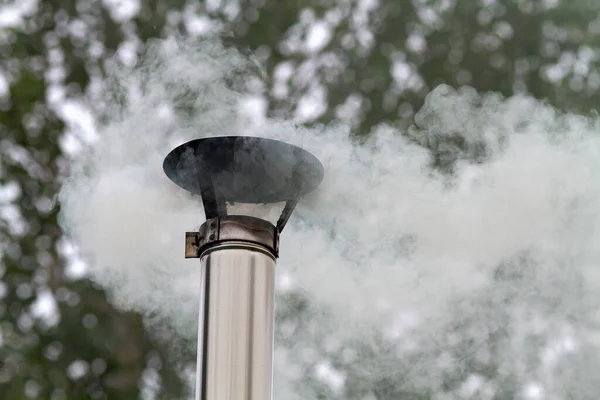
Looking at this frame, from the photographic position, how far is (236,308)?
1371 millimetres

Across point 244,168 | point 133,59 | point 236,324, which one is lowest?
point 236,324

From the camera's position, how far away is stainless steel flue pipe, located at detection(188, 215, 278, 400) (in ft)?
4.36

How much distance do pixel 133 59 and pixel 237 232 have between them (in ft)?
6.73

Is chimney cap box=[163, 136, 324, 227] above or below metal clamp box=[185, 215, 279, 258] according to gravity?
above

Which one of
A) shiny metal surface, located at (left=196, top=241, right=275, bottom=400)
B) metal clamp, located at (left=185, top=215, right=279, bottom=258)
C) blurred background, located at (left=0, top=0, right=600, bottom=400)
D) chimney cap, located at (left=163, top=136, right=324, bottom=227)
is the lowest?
shiny metal surface, located at (left=196, top=241, right=275, bottom=400)

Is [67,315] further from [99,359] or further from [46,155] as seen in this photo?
[46,155]

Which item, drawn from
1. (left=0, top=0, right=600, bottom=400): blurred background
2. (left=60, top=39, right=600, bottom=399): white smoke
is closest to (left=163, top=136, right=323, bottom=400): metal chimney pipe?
(left=60, top=39, right=600, bottom=399): white smoke

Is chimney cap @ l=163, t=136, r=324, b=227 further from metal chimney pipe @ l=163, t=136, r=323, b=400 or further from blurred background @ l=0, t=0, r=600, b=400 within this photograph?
blurred background @ l=0, t=0, r=600, b=400

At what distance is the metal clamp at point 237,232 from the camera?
1.43 meters

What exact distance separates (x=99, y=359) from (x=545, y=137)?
202cm

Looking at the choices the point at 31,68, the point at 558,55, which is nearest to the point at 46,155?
the point at 31,68

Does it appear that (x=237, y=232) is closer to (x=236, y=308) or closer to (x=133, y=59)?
(x=236, y=308)

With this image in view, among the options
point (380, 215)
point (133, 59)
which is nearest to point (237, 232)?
point (380, 215)

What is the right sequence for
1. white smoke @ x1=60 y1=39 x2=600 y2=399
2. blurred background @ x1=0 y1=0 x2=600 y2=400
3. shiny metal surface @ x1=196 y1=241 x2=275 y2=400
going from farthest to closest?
blurred background @ x1=0 y1=0 x2=600 y2=400, white smoke @ x1=60 y1=39 x2=600 y2=399, shiny metal surface @ x1=196 y1=241 x2=275 y2=400
